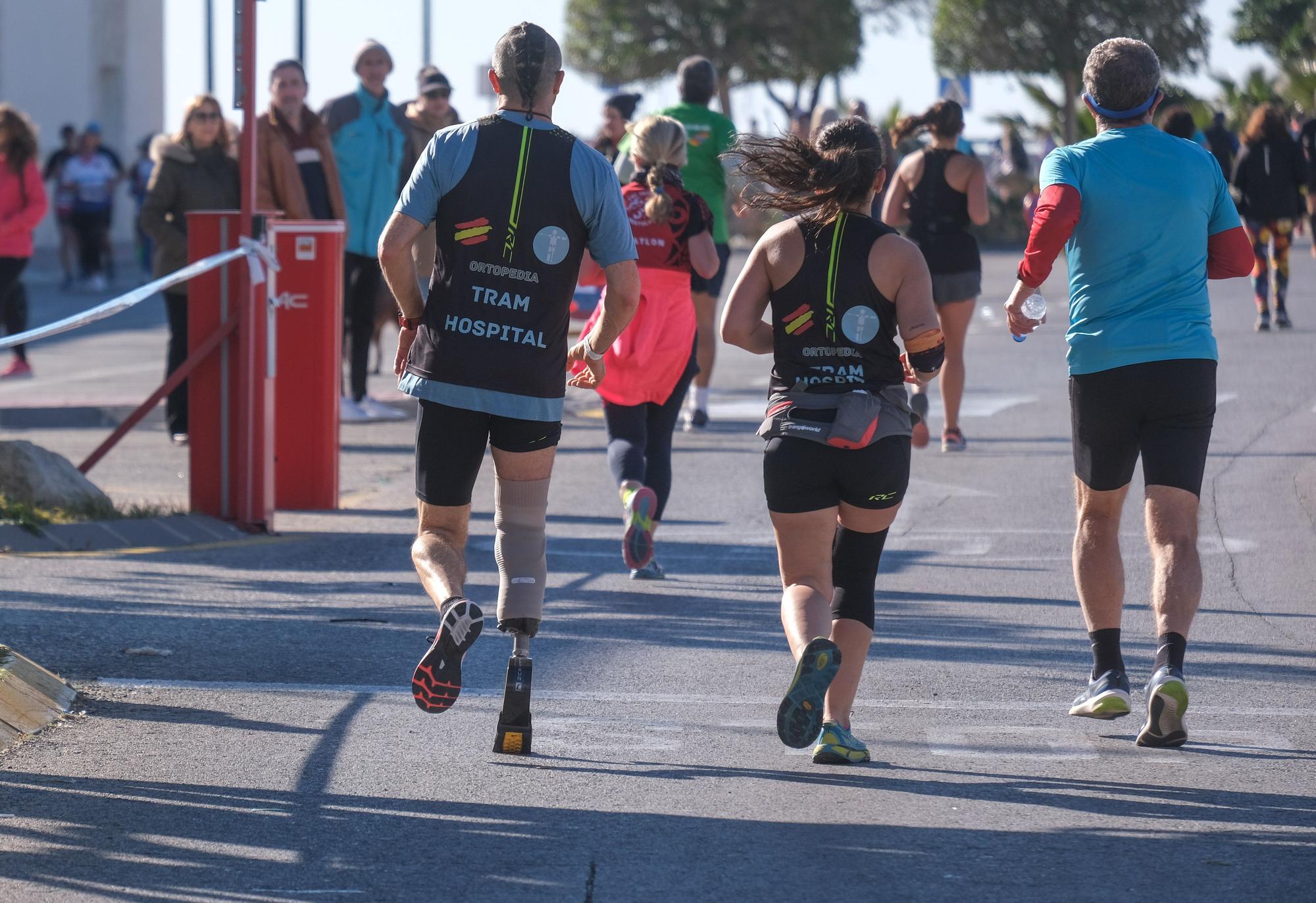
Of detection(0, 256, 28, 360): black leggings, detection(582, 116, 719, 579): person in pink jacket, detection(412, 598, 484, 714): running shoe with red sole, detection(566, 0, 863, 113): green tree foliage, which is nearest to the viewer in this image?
detection(412, 598, 484, 714): running shoe with red sole

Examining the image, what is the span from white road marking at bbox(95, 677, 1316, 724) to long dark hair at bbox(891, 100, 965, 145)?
528cm

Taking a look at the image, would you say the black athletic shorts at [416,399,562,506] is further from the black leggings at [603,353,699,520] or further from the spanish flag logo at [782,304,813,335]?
the black leggings at [603,353,699,520]

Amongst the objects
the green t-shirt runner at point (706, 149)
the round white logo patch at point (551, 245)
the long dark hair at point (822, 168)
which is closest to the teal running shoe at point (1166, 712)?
the long dark hair at point (822, 168)

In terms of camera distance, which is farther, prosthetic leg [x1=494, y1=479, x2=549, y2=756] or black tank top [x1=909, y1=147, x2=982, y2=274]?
black tank top [x1=909, y1=147, x2=982, y2=274]

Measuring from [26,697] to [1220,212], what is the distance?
3645 millimetres

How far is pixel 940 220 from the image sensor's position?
1070 centimetres

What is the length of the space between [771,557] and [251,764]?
3.68 m

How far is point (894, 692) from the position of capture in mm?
5965

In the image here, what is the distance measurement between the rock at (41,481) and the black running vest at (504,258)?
405cm

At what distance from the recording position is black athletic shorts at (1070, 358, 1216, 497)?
5.46 m

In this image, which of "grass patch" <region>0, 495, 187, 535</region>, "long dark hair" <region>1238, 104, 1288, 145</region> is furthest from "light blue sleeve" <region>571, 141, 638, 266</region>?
"long dark hair" <region>1238, 104, 1288, 145</region>

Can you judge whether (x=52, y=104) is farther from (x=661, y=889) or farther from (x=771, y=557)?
(x=661, y=889)

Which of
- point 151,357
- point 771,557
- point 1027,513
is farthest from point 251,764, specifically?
point 151,357

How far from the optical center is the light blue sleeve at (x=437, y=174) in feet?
16.9
